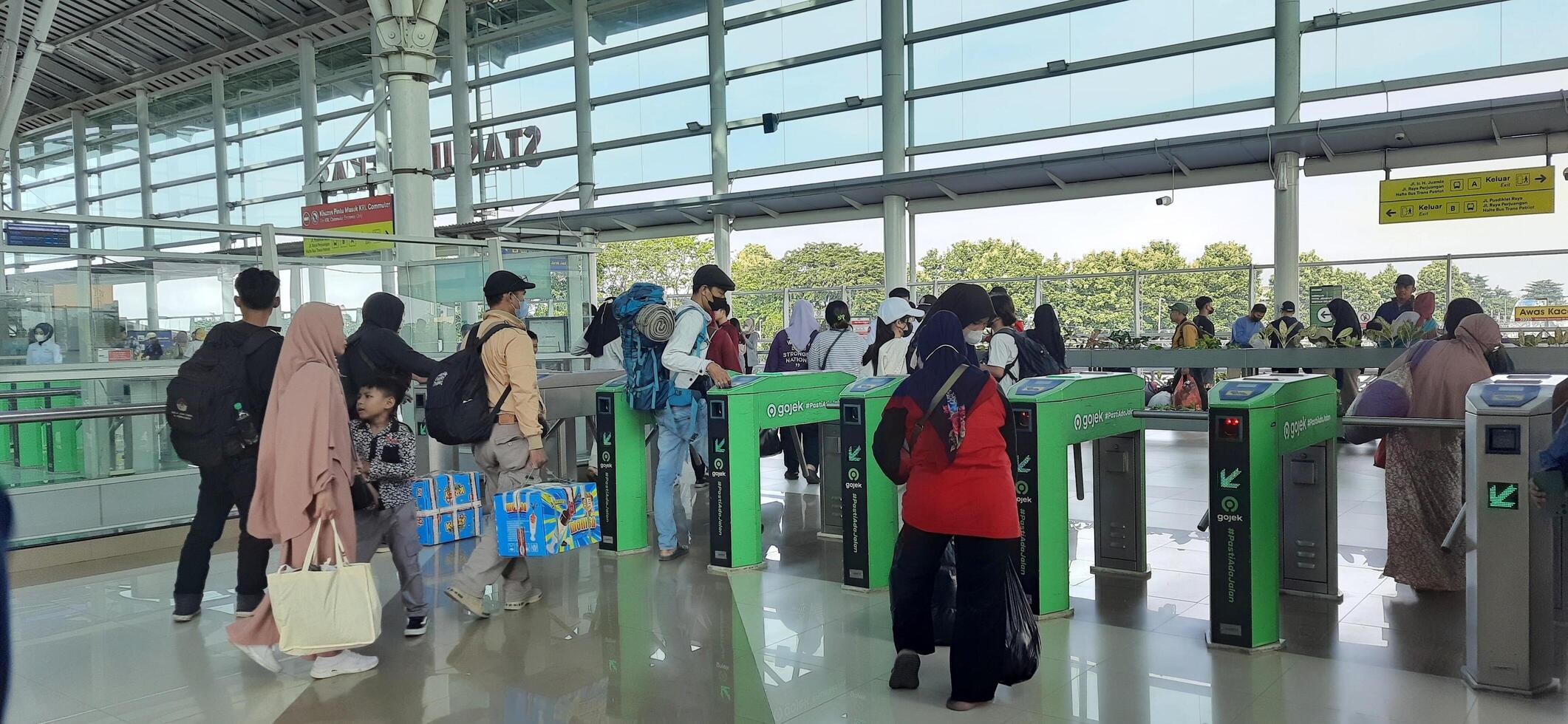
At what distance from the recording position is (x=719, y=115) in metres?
17.4

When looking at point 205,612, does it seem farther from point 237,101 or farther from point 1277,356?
point 237,101

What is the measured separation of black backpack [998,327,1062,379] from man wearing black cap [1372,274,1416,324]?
13.9ft

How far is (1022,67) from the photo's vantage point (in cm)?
1489

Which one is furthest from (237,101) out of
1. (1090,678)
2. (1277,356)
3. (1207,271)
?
(1090,678)

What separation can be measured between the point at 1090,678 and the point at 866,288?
488 inches

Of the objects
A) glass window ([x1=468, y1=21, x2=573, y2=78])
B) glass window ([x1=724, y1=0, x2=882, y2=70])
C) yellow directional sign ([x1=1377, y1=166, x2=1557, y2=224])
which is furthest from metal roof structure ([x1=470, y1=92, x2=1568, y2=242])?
glass window ([x1=468, y1=21, x2=573, y2=78])

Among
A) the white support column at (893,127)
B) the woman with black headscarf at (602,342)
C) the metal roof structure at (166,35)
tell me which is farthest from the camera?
the metal roof structure at (166,35)

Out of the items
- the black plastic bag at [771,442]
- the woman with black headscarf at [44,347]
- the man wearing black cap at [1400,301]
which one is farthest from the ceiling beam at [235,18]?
the man wearing black cap at [1400,301]

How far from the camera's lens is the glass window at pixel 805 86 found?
16.2 meters

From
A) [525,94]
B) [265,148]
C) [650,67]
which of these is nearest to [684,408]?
[650,67]

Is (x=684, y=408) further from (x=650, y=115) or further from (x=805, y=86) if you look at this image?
(x=650, y=115)

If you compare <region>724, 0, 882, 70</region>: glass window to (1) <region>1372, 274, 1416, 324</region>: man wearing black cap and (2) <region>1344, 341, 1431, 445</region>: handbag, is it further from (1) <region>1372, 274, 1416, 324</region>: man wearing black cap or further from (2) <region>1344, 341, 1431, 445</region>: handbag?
(2) <region>1344, 341, 1431, 445</region>: handbag

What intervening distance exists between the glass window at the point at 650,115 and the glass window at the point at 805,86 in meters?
0.64

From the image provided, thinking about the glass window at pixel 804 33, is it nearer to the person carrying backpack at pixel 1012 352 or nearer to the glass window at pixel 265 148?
the person carrying backpack at pixel 1012 352
